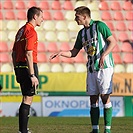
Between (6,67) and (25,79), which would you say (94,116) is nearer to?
(25,79)

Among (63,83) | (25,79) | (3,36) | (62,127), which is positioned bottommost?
(62,127)

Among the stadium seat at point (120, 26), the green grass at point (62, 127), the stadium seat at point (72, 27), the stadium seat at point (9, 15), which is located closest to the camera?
the green grass at point (62, 127)

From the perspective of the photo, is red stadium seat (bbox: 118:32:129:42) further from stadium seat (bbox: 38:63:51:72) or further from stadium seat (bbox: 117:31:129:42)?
stadium seat (bbox: 38:63:51:72)

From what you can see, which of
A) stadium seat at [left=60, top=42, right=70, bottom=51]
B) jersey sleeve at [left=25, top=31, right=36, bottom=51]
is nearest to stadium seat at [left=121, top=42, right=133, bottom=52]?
stadium seat at [left=60, top=42, right=70, bottom=51]

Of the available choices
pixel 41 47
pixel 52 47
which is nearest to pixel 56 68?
pixel 52 47

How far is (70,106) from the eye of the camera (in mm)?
16234

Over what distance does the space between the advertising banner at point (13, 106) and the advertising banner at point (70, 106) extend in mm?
183

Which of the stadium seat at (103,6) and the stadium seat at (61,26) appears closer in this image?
the stadium seat at (61,26)

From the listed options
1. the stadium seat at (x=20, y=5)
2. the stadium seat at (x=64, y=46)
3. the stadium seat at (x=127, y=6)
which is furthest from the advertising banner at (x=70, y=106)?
the stadium seat at (x=127, y=6)

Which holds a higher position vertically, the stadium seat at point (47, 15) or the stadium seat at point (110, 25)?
the stadium seat at point (47, 15)

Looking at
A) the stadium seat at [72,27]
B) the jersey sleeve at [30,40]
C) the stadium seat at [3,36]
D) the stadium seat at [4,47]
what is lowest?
the jersey sleeve at [30,40]

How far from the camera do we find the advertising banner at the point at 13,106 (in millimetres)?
16031

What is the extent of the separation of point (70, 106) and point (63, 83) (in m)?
0.76

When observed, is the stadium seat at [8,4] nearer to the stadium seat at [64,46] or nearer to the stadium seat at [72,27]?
the stadium seat at [72,27]
